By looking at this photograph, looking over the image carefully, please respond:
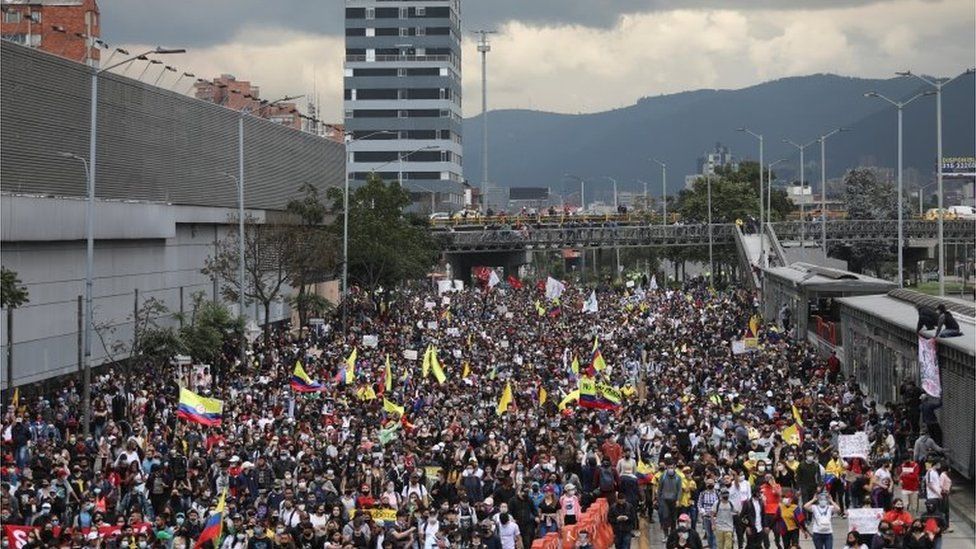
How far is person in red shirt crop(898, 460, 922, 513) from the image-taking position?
21.7 m

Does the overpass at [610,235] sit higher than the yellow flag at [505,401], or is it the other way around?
the overpass at [610,235]

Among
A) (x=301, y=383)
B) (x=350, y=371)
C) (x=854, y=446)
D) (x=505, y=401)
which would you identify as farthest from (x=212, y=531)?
(x=350, y=371)

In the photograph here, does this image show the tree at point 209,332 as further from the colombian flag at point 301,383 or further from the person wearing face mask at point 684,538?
the person wearing face mask at point 684,538

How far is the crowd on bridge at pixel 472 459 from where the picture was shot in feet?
63.4

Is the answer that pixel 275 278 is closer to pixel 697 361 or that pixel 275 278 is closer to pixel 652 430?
pixel 697 361

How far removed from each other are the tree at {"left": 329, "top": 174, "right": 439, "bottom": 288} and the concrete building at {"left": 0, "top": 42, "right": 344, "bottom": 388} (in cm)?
537

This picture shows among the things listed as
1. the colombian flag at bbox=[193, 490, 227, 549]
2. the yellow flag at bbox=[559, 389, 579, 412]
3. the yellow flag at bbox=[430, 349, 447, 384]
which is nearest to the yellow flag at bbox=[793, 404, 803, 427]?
the yellow flag at bbox=[559, 389, 579, 412]

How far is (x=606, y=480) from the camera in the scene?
2242 centimetres

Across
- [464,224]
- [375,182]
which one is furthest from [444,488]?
[464,224]

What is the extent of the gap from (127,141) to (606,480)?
34347mm

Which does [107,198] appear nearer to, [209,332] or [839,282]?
[209,332]

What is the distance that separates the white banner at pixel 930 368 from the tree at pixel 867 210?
109 m

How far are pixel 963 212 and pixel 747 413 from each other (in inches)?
5574

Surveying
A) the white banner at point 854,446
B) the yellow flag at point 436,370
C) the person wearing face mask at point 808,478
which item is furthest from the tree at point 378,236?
the person wearing face mask at point 808,478
